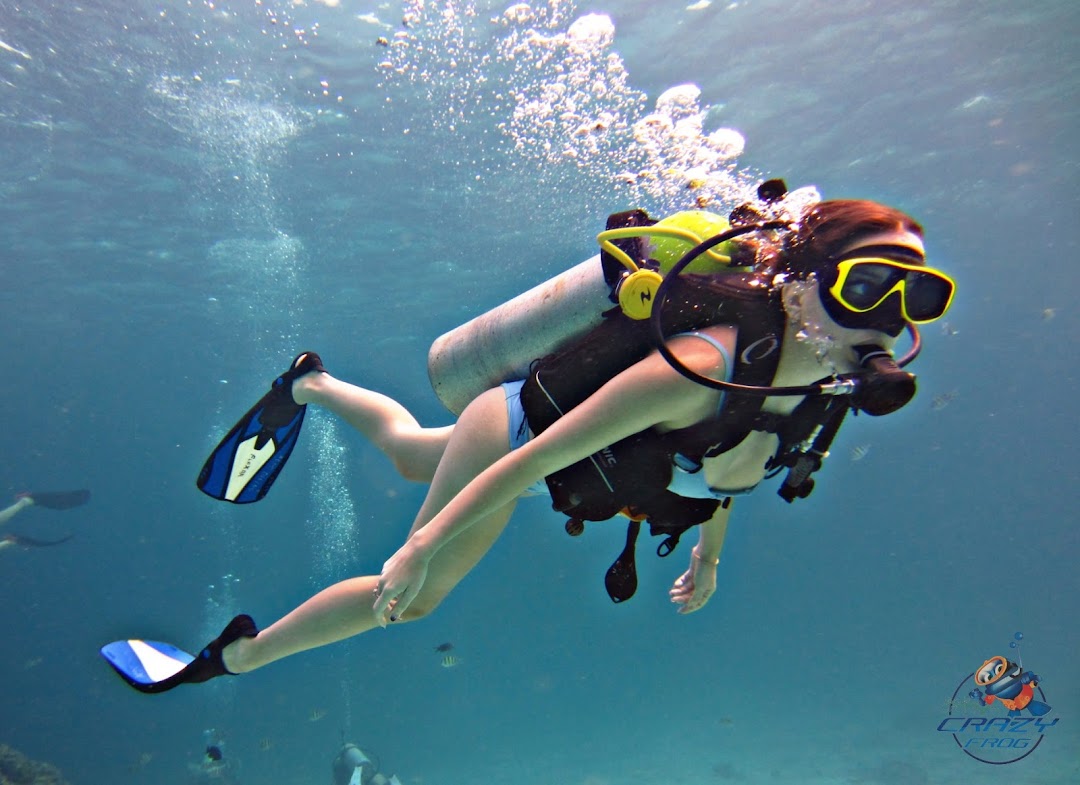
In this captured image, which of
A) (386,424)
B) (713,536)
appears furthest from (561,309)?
(713,536)

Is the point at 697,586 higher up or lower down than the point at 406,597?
lower down

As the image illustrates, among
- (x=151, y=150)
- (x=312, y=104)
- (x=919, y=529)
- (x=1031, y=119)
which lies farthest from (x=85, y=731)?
(x=919, y=529)

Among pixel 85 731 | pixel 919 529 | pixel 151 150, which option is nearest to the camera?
pixel 151 150

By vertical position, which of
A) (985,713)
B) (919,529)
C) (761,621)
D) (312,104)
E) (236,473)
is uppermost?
(312,104)

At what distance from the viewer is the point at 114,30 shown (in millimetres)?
13398

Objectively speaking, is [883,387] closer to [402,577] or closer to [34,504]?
[402,577]

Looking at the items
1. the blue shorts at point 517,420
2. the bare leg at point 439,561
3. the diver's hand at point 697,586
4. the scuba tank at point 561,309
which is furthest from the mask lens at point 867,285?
the diver's hand at point 697,586

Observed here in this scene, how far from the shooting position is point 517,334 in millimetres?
3506

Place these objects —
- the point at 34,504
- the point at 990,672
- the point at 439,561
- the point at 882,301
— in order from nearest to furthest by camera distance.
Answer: the point at 882,301, the point at 439,561, the point at 990,672, the point at 34,504

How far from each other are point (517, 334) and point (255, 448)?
3.21 meters

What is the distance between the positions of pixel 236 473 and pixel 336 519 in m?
73.8

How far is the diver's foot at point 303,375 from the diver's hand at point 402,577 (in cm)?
270

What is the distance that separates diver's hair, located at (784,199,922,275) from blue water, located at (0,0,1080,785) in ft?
21.5

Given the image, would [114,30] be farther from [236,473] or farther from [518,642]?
[518,642]
